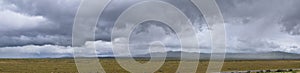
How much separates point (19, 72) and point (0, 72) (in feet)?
13.4

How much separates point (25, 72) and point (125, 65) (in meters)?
30.1

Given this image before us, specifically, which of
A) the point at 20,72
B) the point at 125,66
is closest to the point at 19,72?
the point at 20,72

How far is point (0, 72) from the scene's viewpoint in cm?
8400

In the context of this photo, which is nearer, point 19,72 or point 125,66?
point 19,72

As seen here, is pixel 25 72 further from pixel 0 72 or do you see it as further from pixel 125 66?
pixel 125 66

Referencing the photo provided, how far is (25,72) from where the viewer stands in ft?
285

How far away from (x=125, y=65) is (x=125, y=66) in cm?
84

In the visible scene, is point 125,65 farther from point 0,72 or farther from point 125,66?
point 0,72

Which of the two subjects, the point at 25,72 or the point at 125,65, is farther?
the point at 125,65

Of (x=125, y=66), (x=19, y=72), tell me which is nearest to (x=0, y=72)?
(x=19, y=72)

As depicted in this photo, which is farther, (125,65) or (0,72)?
(125,65)

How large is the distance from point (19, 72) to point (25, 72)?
120cm

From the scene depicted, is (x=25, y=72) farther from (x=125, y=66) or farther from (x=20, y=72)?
(x=125, y=66)

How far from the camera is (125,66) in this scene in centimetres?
10938
